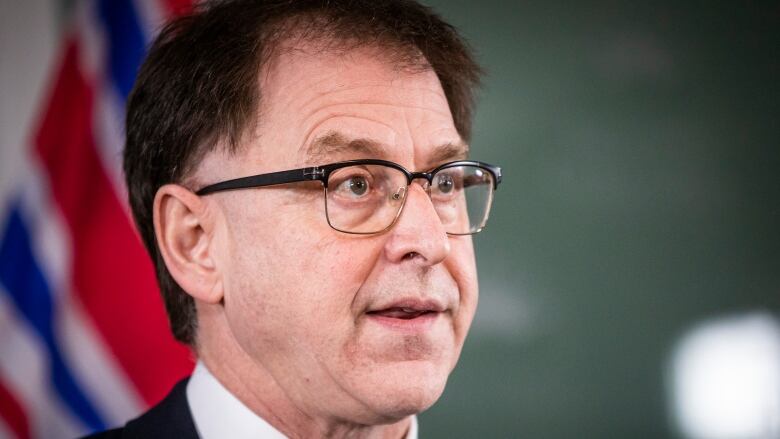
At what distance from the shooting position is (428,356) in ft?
3.67

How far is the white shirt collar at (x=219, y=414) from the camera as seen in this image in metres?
1.24

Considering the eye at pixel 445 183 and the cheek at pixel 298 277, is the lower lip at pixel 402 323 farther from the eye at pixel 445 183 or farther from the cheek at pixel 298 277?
the eye at pixel 445 183

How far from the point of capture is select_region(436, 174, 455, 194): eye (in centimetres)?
125

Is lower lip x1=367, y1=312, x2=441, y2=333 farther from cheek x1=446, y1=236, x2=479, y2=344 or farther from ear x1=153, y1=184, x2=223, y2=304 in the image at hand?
ear x1=153, y1=184, x2=223, y2=304

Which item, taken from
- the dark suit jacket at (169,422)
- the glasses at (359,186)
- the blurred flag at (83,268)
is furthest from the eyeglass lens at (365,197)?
the blurred flag at (83,268)

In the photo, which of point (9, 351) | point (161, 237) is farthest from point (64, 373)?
point (161, 237)

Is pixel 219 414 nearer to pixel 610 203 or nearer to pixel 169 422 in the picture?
pixel 169 422

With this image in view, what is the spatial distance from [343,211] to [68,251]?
123 centimetres

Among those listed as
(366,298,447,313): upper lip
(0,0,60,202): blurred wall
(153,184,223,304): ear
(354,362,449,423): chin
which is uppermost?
(0,0,60,202): blurred wall

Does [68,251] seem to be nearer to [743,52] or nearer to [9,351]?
[9,351]

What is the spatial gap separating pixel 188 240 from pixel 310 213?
297 mm

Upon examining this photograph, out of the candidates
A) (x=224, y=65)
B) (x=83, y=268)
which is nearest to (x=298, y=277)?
(x=224, y=65)

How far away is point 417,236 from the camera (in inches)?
43.4

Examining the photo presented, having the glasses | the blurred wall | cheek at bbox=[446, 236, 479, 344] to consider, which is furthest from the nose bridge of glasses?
the blurred wall
